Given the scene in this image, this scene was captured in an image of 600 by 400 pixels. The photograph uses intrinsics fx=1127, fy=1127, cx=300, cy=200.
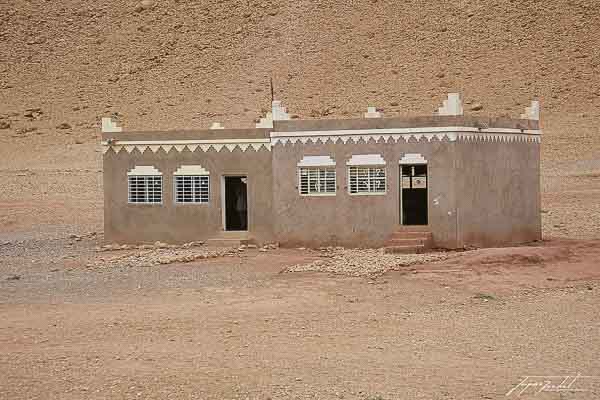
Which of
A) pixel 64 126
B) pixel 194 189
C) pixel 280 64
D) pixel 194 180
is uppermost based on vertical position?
pixel 280 64

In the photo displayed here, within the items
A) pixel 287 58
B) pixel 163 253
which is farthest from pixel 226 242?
pixel 287 58

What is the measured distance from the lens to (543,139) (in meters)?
45.6

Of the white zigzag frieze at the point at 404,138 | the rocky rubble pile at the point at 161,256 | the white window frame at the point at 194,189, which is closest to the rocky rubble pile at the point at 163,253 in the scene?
the rocky rubble pile at the point at 161,256

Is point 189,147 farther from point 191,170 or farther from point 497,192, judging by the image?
point 497,192

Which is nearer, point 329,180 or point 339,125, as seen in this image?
point 339,125

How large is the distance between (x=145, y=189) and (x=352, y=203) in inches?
222

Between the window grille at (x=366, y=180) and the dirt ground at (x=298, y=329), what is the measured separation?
2.18m

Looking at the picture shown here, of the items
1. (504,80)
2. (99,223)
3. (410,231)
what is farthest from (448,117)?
(504,80)

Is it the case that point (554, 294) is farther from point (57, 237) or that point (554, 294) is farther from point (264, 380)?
point (57, 237)

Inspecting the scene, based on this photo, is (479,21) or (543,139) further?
(479,21)

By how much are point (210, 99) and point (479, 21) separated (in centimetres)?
1421

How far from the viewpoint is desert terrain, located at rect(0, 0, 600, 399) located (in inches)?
562

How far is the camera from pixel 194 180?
92.9 feet

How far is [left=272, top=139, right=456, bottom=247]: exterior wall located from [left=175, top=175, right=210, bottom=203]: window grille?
2.00 meters
